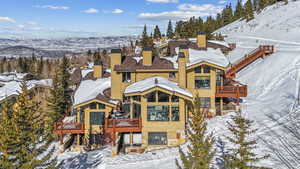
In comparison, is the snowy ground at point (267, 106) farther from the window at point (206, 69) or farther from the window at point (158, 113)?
the window at point (206, 69)

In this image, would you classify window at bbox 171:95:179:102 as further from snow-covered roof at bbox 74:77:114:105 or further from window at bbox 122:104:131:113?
snow-covered roof at bbox 74:77:114:105

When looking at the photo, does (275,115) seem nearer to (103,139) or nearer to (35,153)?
(103,139)

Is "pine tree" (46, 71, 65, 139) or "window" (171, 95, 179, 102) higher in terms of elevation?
"window" (171, 95, 179, 102)

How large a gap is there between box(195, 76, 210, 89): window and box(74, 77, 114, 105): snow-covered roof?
8.99 meters

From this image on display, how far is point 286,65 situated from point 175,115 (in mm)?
19730

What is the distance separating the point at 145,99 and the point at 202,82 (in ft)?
24.1

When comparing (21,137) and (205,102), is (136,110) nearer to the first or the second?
(205,102)

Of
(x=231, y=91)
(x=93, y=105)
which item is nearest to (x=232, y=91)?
(x=231, y=91)

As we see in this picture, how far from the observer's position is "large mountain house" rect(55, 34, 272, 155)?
22.7m

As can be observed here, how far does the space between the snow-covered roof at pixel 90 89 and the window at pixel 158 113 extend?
5604 mm

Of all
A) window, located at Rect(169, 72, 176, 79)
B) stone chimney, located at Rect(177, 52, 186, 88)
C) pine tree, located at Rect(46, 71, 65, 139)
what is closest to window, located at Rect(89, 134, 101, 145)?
pine tree, located at Rect(46, 71, 65, 139)

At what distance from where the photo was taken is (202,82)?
27.1m

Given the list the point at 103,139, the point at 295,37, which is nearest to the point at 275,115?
the point at 103,139

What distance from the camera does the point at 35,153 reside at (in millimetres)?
14320
